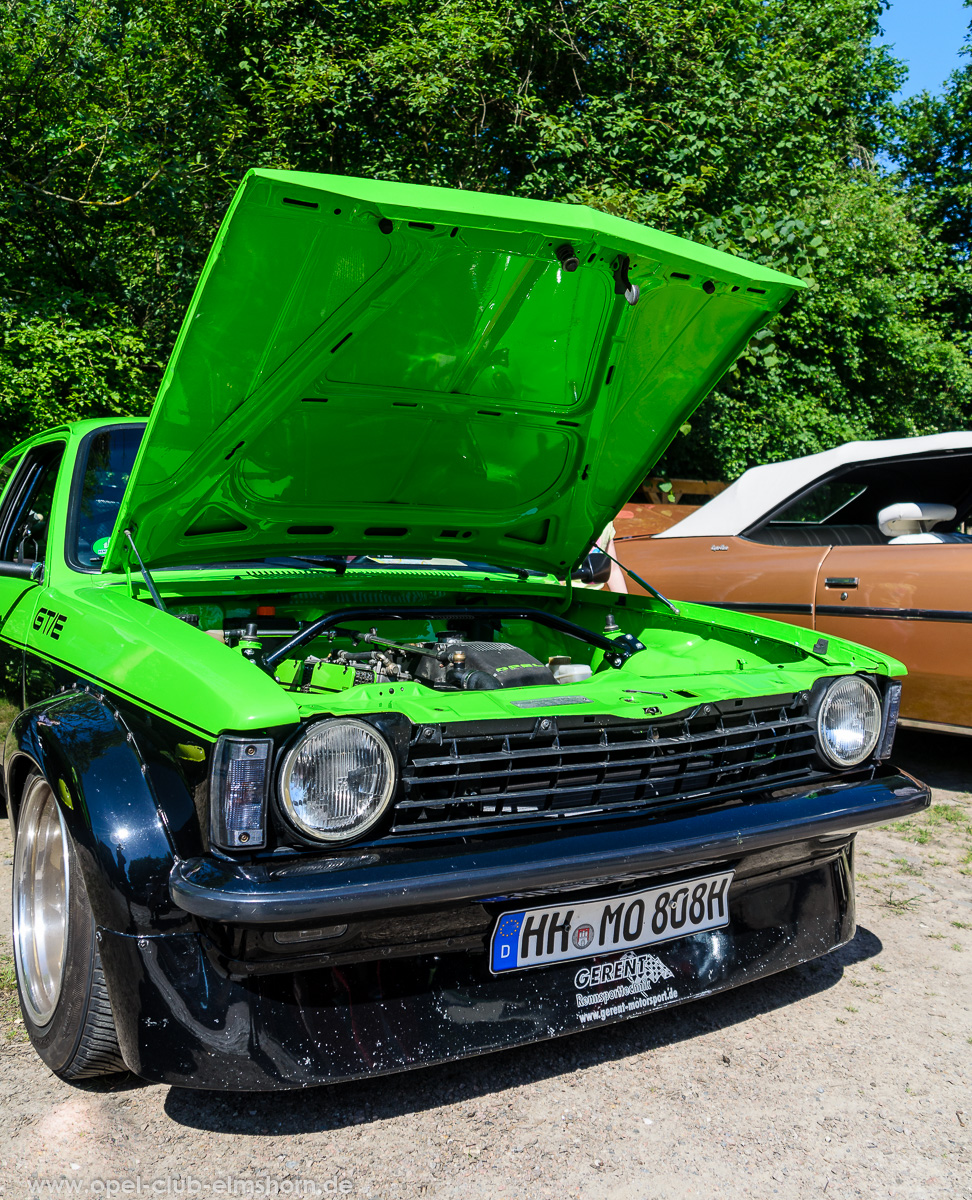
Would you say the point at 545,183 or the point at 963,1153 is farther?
the point at 545,183

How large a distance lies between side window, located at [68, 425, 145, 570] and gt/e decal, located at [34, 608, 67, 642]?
177 mm

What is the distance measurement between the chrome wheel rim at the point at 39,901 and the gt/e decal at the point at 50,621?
45 centimetres

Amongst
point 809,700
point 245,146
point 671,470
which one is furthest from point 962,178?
point 809,700

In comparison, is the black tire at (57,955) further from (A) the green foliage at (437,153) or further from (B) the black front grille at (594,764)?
(A) the green foliage at (437,153)

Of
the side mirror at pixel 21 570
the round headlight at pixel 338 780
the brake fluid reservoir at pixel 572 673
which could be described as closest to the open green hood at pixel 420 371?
the side mirror at pixel 21 570

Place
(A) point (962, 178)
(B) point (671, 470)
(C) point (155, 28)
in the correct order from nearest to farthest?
(C) point (155, 28), (B) point (671, 470), (A) point (962, 178)

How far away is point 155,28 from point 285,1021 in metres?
10.5

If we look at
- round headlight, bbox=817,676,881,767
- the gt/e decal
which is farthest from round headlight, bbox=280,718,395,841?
round headlight, bbox=817,676,881,767

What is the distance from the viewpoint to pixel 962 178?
19812 millimetres

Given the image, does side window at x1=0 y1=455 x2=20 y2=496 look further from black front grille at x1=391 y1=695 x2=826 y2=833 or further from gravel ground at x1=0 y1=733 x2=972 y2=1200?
black front grille at x1=391 y1=695 x2=826 y2=833

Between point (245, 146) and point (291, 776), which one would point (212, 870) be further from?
point (245, 146)

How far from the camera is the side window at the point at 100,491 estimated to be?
115 inches

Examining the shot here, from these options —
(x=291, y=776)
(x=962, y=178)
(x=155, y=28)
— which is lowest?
(x=291, y=776)

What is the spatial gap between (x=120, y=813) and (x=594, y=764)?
102 cm
